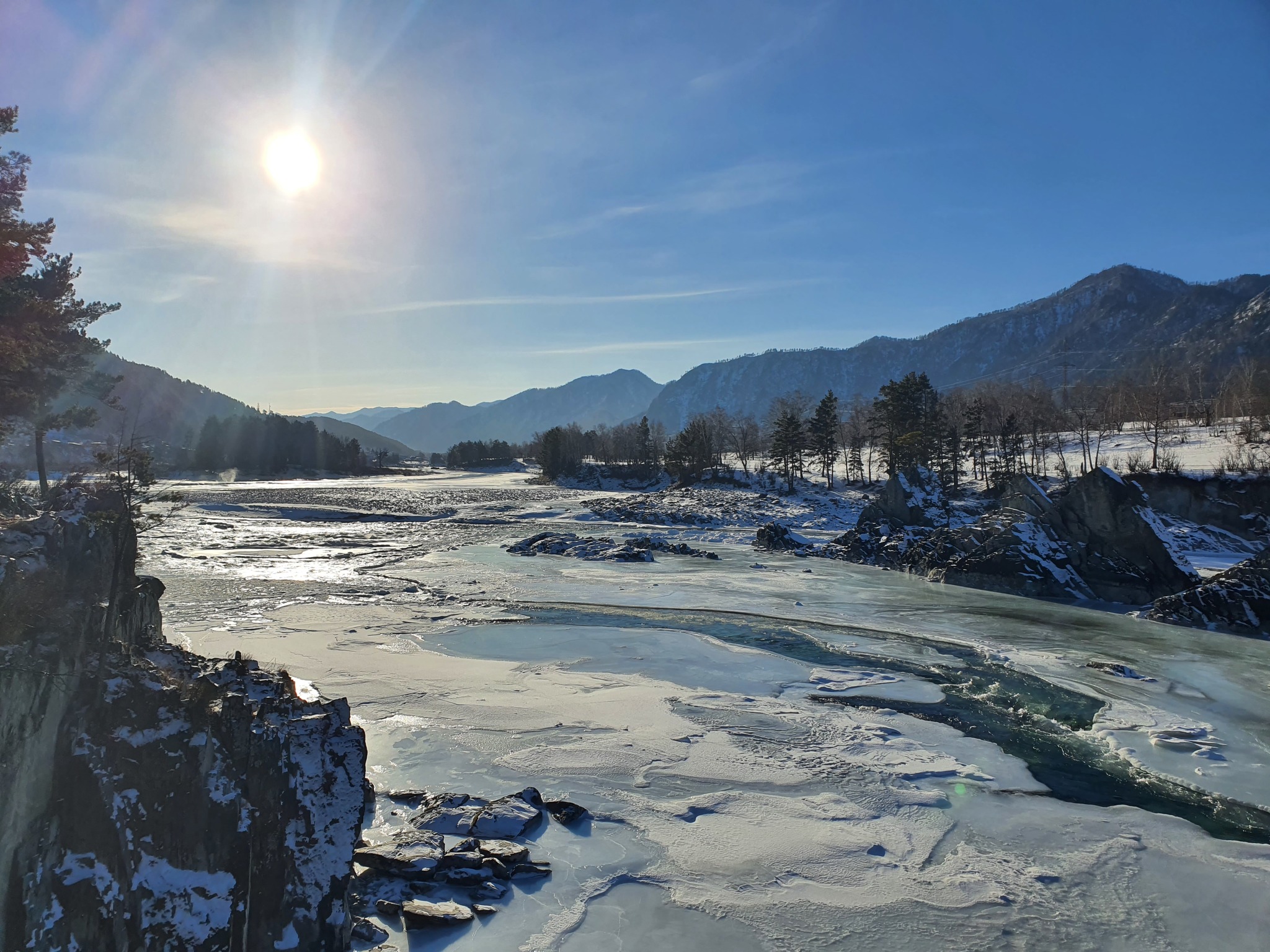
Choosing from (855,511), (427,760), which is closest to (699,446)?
(855,511)

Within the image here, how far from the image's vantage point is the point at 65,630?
586 centimetres

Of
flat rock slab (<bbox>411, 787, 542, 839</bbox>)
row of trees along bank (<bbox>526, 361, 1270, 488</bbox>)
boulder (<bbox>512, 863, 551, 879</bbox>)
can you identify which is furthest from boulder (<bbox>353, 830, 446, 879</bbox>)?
row of trees along bank (<bbox>526, 361, 1270, 488</bbox>)

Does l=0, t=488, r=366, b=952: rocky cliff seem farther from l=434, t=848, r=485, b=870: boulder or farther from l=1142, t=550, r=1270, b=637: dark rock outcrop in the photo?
l=1142, t=550, r=1270, b=637: dark rock outcrop

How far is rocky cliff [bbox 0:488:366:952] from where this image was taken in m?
4.95

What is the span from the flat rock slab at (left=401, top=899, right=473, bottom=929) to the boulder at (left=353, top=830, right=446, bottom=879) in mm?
485

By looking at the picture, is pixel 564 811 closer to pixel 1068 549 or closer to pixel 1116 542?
pixel 1068 549

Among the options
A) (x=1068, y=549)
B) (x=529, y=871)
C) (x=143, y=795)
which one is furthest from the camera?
(x=1068, y=549)

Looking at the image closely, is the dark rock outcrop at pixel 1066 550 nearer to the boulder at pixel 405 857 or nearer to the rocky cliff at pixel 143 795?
the boulder at pixel 405 857

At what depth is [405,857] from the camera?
23.2ft

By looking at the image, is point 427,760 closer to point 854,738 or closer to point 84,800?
point 84,800

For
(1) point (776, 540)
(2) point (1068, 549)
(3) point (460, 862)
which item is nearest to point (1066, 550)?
(2) point (1068, 549)

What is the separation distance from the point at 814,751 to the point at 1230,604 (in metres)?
18.1

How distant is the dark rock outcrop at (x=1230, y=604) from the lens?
19359mm

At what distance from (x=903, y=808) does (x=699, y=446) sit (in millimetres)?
75732
